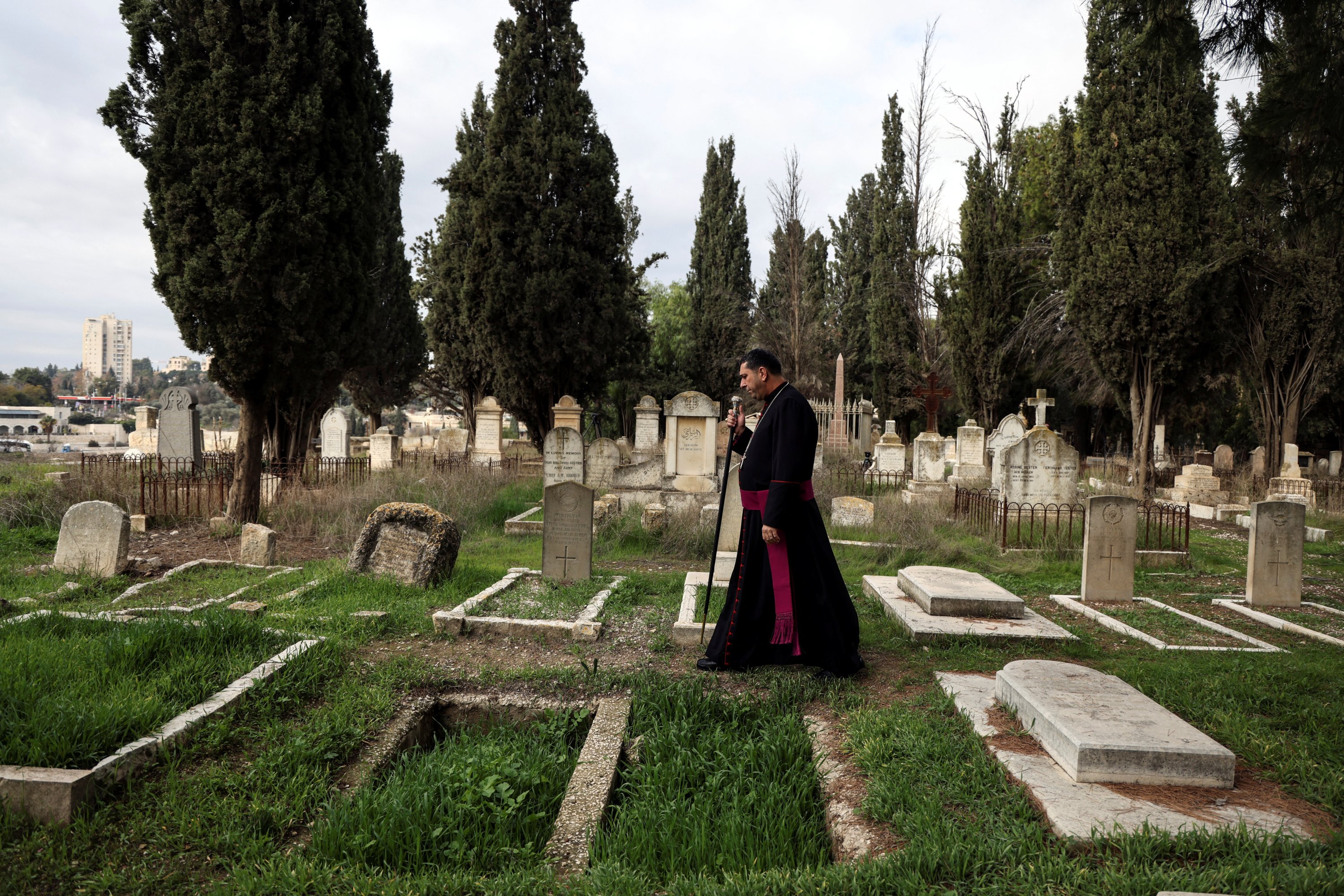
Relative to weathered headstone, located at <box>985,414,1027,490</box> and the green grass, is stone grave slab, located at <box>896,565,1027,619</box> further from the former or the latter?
weathered headstone, located at <box>985,414,1027,490</box>

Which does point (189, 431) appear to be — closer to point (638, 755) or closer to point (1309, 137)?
point (638, 755)

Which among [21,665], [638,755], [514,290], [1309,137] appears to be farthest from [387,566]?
[514,290]

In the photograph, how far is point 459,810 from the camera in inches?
126

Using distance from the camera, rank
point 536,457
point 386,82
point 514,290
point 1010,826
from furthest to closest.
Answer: point 536,457 < point 514,290 < point 386,82 < point 1010,826

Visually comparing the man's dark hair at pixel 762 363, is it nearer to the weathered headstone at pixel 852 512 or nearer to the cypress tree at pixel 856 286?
the weathered headstone at pixel 852 512

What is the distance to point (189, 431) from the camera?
13.7 meters

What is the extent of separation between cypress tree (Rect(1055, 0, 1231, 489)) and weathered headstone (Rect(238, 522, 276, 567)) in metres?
14.8

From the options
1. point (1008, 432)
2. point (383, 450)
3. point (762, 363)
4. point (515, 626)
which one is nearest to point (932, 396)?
point (1008, 432)

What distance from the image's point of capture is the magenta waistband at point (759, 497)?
14.7ft

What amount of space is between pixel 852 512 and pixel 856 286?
72.3 ft

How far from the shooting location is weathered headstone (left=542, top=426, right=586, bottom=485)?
1280 cm

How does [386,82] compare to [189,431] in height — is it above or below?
above

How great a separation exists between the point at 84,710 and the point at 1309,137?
7.98m

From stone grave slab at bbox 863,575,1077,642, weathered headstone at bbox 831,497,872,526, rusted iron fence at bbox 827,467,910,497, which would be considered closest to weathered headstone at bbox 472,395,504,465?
rusted iron fence at bbox 827,467,910,497
